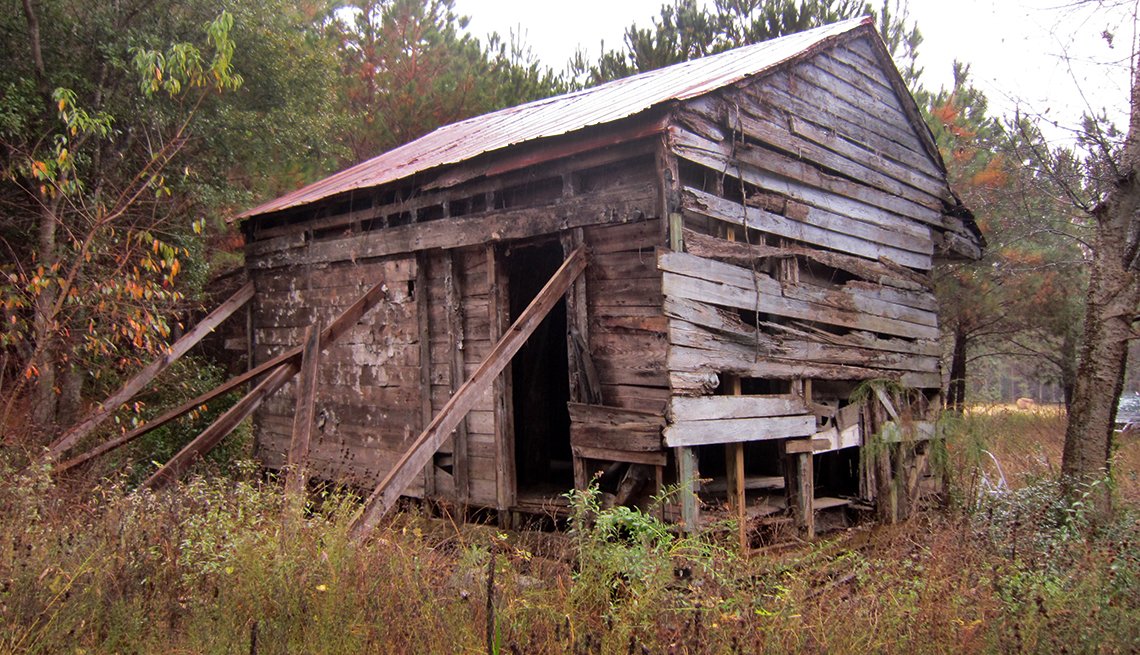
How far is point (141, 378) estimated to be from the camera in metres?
7.70

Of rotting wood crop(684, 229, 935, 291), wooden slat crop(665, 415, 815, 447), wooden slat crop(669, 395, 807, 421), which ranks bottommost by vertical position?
wooden slat crop(665, 415, 815, 447)

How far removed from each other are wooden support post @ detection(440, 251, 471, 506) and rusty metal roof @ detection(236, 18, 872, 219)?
985 millimetres

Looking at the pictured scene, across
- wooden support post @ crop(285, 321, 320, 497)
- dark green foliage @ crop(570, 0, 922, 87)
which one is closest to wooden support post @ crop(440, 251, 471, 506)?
wooden support post @ crop(285, 321, 320, 497)

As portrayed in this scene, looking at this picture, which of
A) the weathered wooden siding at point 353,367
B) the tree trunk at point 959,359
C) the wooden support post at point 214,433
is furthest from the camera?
the tree trunk at point 959,359

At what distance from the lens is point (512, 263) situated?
888 cm

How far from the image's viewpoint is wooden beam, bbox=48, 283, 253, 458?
6559 millimetres

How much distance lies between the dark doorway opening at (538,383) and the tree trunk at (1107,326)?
185 inches

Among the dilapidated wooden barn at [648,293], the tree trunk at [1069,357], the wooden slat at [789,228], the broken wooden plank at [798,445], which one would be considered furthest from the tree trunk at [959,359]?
the broken wooden plank at [798,445]

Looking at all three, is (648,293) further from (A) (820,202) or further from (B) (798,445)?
(A) (820,202)

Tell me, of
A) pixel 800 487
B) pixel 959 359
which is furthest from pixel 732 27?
pixel 800 487

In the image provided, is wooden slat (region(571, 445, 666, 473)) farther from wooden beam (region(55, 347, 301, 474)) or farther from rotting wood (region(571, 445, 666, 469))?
wooden beam (region(55, 347, 301, 474))

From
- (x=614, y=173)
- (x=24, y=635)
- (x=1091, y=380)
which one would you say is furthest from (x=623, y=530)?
(x=1091, y=380)

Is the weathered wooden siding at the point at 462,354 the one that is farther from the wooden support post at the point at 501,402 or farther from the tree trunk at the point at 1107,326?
the tree trunk at the point at 1107,326

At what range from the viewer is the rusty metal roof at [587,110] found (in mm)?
6357
